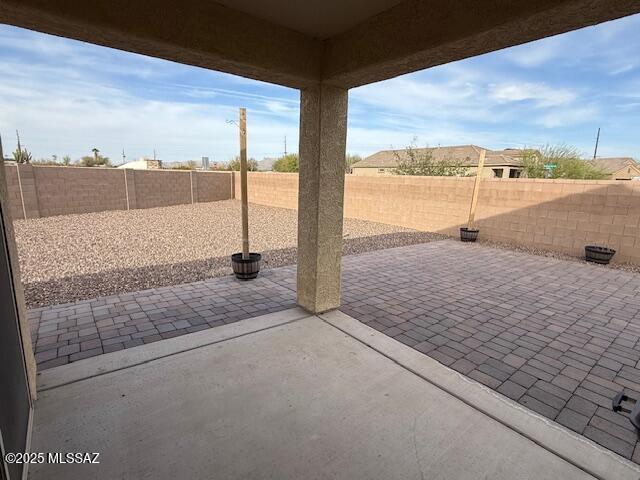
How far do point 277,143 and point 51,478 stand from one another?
4568 cm

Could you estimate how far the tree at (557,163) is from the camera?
18.4m

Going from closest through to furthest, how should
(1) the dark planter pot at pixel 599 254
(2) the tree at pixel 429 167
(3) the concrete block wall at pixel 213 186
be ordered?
(1) the dark planter pot at pixel 599 254 → (3) the concrete block wall at pixel 213 186 → (2) the tree at pixel 429 167

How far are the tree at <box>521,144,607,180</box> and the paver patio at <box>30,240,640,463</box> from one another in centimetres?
1622

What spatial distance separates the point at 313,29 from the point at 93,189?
11.8 meters

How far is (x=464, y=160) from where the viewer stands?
84.6 ft

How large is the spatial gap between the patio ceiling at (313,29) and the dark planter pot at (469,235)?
22.4 feet

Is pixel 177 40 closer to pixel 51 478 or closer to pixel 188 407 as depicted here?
pixel 188 407

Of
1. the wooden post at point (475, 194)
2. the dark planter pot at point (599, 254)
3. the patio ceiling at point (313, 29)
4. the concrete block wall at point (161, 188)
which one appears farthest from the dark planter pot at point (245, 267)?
the concrete block wall at point (161, 188)

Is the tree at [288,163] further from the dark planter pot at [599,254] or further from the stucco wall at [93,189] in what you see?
the dark planter pot at [599,254]

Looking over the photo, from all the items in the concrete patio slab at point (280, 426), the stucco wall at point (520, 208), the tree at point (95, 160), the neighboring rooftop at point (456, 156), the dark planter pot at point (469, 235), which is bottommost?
the concrete patio slab at point (280, 426)

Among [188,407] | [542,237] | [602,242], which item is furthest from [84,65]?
[602,242]

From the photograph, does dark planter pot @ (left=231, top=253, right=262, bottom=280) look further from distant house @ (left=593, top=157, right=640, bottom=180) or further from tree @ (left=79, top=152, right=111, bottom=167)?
distant house @ (left=593, top=157, right=640, bottom=180)

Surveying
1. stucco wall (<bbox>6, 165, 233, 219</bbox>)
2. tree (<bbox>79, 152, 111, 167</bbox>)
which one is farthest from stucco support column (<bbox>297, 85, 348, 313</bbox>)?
tree (<bbox>79, 152, 111, 167</bbox>)

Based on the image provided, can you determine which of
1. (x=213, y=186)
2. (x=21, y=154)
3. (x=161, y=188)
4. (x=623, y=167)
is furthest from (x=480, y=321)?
(x=623, y=167)
